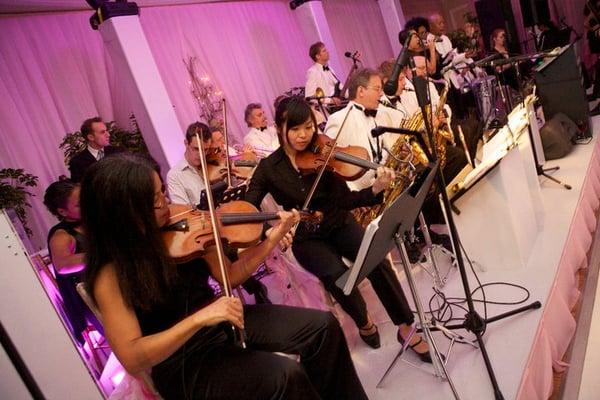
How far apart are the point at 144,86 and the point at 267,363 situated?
4.00 meters

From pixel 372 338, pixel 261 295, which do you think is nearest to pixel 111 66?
pixel 261 295

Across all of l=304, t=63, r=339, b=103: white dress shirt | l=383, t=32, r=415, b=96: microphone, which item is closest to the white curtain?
l=304, t=63, r=339, b=103: white dress shirt

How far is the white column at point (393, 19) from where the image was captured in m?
10.1

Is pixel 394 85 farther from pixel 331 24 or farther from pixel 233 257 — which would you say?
pixel 331 24

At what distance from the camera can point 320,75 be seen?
5945 millimetres

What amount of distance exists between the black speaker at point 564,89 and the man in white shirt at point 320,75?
249cm

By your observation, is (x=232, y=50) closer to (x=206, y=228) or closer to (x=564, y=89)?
(x=564, y=89)

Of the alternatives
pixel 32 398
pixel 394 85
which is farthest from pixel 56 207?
pixel 394 85

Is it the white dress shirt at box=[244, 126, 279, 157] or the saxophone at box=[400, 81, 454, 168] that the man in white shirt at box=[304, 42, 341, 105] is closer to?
the white dress shirt at box=[244, 126, 279, 157]

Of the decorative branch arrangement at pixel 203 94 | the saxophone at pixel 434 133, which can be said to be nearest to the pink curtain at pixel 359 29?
the decorative branch arrangement at pixel 203 94

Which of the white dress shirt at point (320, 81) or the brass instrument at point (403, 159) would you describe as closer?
the brass instrument at point (403, 159)

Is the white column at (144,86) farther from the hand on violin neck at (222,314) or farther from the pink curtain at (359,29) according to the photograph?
the pink curtain at (359,29)

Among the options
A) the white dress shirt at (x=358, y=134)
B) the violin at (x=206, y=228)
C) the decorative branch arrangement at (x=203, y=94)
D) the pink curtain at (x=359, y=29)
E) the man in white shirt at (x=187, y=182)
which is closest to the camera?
the violin at (x=206, y=228)

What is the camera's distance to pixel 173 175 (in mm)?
3334
